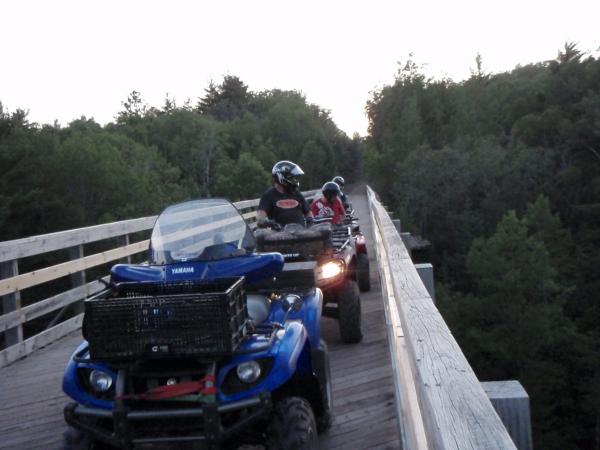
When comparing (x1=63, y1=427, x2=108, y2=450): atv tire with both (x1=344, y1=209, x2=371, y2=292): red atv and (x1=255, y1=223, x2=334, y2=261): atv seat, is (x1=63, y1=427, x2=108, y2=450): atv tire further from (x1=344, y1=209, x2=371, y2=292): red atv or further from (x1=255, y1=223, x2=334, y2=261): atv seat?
(x1=344, y1=209, x2=371, y2=292): red atv

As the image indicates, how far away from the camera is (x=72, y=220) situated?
142ft

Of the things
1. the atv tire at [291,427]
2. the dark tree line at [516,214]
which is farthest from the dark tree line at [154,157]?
the atv tire at [291,427]

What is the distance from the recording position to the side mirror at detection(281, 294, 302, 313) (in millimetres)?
4520

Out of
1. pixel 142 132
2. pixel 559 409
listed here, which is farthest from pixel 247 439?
pixel 142 132

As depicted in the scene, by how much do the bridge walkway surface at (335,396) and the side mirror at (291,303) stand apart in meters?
0.85

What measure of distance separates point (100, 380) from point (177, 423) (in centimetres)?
48

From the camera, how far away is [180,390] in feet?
11.5

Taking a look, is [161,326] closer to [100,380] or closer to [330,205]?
[100,380]

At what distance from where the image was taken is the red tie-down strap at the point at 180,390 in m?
3.49

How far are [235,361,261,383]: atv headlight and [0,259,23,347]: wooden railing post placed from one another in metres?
4.33

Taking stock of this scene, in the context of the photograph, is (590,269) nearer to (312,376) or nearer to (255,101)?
(312,376)

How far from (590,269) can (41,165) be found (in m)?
33.2

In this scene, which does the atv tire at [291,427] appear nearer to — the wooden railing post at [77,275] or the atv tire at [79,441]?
the atv tire at [79,441]

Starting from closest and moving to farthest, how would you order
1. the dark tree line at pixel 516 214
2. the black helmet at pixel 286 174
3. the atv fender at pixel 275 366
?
1. the atv fender at pixel 275 366
2. the black helmet at pixel 286 174
3. the dark tree line at pixel 516 214
